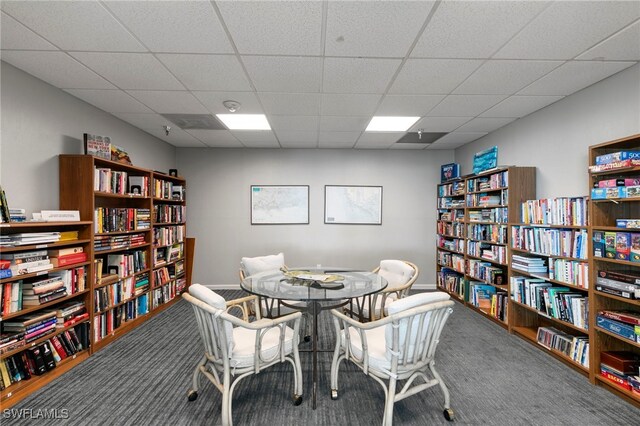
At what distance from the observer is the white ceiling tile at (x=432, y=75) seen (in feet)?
7.98

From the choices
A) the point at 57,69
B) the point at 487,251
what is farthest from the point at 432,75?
the point at 57,69

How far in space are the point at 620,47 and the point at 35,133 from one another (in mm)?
5131

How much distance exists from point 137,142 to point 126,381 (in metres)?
3.33

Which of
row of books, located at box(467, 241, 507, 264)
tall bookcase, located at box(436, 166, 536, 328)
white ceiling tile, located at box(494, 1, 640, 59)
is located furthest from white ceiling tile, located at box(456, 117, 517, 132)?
row of books, located at box(467, 241, 507, 264)

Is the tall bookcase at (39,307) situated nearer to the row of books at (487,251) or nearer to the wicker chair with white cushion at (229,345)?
the wicker chair with white cushion at (229,345)

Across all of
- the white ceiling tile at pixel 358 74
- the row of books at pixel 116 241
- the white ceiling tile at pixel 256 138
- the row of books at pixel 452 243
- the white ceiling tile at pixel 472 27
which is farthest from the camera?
the row of books at pixel 452 243

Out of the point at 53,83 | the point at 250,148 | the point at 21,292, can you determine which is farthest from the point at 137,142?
the point at 21,292

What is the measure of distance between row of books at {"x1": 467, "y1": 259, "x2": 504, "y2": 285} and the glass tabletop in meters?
1.96

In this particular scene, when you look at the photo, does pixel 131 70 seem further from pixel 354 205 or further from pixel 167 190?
pixel 354 205

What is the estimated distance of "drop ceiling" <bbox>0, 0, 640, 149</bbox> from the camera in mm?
1829

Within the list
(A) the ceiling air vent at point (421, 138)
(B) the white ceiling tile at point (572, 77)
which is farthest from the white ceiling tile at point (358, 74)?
(A) the ceiling air vent at point (421, 138)

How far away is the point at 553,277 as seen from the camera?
299cm

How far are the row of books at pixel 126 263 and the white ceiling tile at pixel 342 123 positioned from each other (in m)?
3.09

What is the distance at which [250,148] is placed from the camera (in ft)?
18.1
